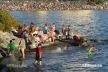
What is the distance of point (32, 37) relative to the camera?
4703 cm

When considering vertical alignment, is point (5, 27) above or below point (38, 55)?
above

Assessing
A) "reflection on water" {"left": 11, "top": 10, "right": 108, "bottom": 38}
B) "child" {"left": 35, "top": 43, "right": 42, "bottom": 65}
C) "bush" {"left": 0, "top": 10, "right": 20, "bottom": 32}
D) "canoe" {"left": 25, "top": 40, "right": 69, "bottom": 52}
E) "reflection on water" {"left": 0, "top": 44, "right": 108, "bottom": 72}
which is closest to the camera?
"child" {"left": 35, "top": 43, "right": 42, "bottom": 65}

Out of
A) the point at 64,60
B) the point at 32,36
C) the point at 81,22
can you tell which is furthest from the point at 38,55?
the point at 81,22

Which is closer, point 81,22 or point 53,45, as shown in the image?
point 53,45

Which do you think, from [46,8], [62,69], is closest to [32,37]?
[62,69]

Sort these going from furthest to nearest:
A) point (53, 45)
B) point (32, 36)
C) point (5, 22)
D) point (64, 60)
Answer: point (5, 22) → point (53, 45) → point (32, 36) → point (64, 60)

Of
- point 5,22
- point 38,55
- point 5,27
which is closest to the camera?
point 38,55

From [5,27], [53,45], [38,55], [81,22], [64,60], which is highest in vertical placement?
[5,27]

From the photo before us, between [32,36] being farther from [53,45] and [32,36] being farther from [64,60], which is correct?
[64,60]

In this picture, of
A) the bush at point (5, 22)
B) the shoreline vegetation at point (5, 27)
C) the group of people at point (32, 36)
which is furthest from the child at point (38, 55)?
the bush at point (5, 22)

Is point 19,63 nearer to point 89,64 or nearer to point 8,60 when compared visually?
point 8,60

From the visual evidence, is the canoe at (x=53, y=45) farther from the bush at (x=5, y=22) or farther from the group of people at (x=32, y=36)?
the bush at (x=5, y=22)

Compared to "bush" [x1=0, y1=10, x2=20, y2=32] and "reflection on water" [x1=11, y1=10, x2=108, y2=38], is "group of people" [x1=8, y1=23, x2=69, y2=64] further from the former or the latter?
"reflection on water" [x1=11, y1=10, x2=108, y2=38]

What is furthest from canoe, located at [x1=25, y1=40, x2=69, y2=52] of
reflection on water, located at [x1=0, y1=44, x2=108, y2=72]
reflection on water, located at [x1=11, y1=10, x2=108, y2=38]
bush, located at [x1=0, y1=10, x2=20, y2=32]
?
reflection on water, located at [x1=11, y1=10, x2=108, y2=38]
